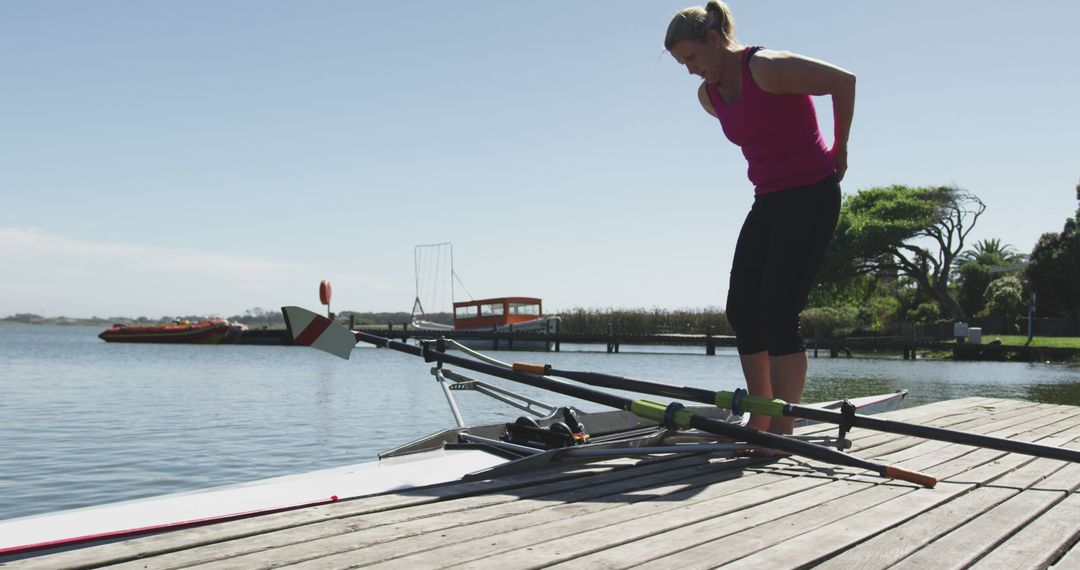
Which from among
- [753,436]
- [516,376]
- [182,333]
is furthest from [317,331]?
[182,333]

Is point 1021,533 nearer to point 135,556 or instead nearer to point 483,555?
point 483,555

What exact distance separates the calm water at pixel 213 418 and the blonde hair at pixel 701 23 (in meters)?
5.62

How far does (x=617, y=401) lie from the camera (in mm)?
3660

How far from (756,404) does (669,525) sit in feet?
3.62

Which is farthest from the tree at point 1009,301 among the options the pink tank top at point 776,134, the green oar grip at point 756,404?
the green oar grip at point 756,404

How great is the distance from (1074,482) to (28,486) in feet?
24.5

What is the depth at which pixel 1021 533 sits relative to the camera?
7.95ft

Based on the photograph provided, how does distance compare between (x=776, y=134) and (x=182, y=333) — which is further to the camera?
(x=182, y=333)

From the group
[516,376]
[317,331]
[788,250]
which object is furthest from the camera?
[317,331]

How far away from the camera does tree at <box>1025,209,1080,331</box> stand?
130 feet

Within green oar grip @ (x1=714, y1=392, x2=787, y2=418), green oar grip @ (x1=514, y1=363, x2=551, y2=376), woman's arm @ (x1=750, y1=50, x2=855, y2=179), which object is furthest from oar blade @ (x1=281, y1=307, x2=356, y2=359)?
woman's arm @ (x1=750, y1=50, x2=855, y2=179)

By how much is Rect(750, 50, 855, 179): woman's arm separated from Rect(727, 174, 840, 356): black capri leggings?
35cm

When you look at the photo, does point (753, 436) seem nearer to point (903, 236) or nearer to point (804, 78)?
point (804, 78)

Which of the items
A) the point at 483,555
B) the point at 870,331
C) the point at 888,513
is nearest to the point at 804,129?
the point at 888,513
